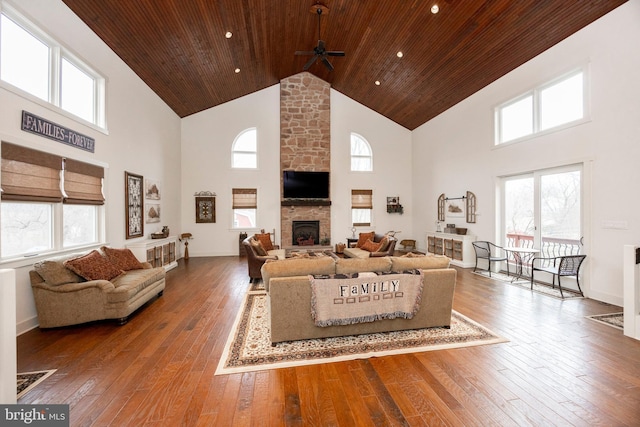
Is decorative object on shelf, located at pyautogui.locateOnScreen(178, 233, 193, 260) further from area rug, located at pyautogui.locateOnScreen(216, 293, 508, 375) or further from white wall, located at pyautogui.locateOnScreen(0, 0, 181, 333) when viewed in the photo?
area rug, located at pyautogui.locateOnScreen(216, 293, 508, 375)

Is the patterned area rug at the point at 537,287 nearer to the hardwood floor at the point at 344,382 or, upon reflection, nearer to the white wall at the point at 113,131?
the hardwood floor at the point at 344,382

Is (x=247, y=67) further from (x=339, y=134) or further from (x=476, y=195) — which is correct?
(x=476, y=195)

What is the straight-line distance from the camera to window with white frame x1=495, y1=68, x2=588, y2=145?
4.67 metres

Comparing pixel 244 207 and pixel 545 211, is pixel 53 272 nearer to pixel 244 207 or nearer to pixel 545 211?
pixel 244 207

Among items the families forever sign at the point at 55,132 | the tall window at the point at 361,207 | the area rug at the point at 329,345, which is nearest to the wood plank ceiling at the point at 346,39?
the families forever sign at the point at 55,132

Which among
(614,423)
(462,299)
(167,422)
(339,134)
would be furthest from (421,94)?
(167,422)

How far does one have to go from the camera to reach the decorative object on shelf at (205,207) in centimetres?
862

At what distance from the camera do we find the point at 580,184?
15.2 feet

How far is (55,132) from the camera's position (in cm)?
367

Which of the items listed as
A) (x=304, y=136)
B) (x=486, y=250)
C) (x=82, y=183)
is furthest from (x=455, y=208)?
(x=82, y=183)

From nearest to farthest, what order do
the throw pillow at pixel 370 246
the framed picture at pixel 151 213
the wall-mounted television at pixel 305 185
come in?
1. the framed picture at pixel 151 213
2. the throw pillow at pixel 370 246
3. the wall-mounted television at pixel 305 185

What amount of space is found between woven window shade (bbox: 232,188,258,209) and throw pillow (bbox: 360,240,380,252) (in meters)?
3.91

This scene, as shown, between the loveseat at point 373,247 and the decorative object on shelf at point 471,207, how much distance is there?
220 cm

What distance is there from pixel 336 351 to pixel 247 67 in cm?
720
